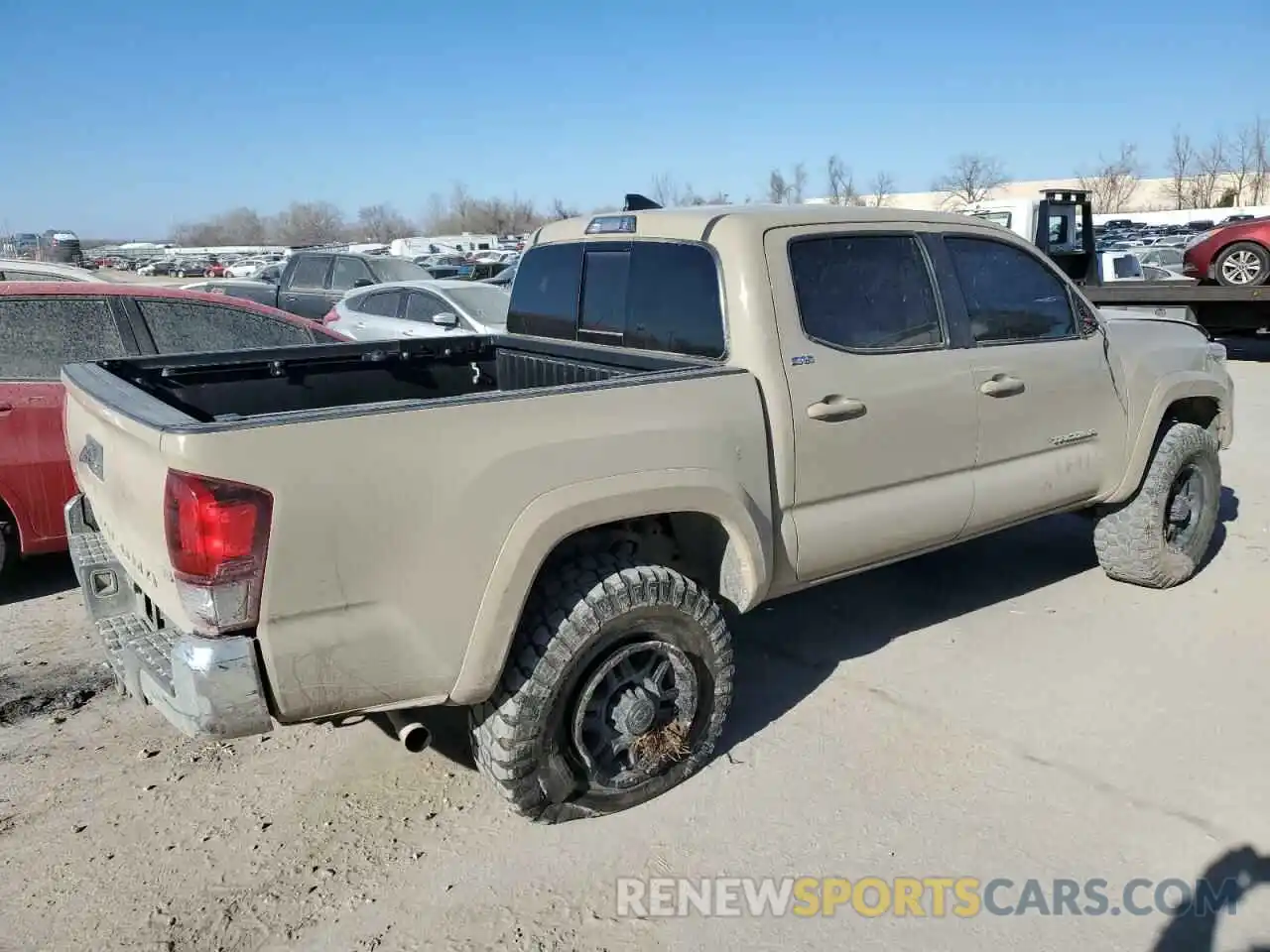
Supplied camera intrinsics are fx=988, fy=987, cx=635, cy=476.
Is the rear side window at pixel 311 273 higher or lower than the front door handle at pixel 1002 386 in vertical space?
higher

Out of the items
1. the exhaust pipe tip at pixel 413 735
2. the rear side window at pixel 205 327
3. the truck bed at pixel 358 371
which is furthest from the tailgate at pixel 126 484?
the rear side window at pixel 205 327

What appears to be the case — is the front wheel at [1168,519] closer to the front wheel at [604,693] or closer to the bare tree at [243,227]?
the front wheel at [604,693]

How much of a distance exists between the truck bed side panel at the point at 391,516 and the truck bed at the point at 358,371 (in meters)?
0.64

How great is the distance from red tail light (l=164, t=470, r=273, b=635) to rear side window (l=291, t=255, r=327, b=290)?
13889 mm

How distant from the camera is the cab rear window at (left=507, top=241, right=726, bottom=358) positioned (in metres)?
3.63

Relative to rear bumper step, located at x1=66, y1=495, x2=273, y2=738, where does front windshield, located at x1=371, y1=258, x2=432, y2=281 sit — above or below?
above

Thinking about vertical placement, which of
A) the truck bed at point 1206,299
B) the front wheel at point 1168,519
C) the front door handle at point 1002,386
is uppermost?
the front door handle at point 1002,386

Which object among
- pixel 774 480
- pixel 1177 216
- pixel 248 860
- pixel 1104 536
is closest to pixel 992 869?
pixel 774 480

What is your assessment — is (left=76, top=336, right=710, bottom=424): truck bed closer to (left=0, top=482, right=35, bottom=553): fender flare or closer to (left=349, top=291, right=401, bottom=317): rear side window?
(left=0, top=482, right=35, bottom=553): fender flare

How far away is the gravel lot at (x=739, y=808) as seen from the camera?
2.79 m

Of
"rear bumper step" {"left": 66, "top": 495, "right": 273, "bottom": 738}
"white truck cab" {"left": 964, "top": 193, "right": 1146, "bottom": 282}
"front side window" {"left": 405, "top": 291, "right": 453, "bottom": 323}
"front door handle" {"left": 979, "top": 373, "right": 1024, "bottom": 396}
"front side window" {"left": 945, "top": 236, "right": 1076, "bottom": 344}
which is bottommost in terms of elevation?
"rear bumper step" {"left": 66, "top": 495, "right": 273, "bottom": 738}

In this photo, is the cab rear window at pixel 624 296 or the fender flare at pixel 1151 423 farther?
the fender flare at pixel 1151 423

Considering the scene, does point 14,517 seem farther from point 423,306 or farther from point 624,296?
point 423,306

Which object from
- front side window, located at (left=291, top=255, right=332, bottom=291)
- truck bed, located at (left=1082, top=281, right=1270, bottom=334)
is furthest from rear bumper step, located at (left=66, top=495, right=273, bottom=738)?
front side window, located at (left=291, top=255, right=332, bottom=291)
